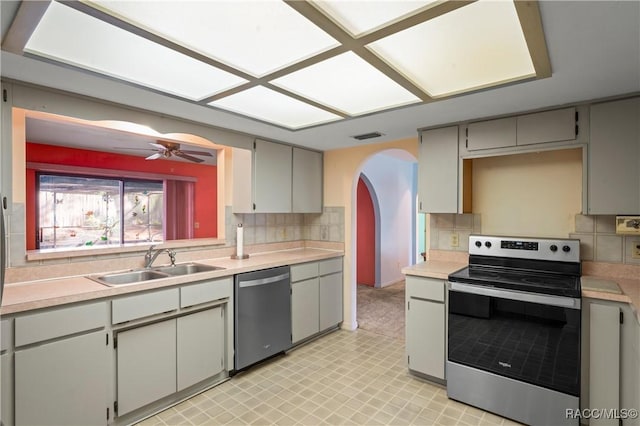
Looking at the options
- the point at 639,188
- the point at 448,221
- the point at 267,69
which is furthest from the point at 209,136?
the point at 639,188

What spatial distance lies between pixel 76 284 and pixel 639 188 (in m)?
3.73

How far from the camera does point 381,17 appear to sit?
1312 millimetres

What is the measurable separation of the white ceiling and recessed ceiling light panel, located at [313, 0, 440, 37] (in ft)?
1.62

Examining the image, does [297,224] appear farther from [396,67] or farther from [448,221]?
[396,67]

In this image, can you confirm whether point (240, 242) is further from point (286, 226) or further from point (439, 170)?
point (439, 170)

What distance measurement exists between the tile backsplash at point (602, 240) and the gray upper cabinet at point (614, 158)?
0.91 feet

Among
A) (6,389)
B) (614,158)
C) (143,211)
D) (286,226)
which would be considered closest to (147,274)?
(6,389)

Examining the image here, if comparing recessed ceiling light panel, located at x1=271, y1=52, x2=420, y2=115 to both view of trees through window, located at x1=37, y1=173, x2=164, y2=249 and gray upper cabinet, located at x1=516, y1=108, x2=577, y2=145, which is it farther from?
view of trees through window, located at x1=37, y1=173, x2=164, y2=249

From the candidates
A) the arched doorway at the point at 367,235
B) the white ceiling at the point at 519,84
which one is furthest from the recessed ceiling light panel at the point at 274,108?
the arched doorway at the point at 367,235

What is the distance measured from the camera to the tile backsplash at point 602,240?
2.32 m

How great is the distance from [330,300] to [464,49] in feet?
9.45

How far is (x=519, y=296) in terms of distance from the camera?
2.17 metres

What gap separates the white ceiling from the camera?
1314 mm

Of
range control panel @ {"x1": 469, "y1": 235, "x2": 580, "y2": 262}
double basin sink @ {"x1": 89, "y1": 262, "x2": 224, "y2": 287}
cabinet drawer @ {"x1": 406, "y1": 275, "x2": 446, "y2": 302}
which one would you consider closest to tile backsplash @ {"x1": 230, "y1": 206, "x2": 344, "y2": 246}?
double basin sink @ {"x1": 89, "y1": 262, "x2": 224, "y2": 287}
